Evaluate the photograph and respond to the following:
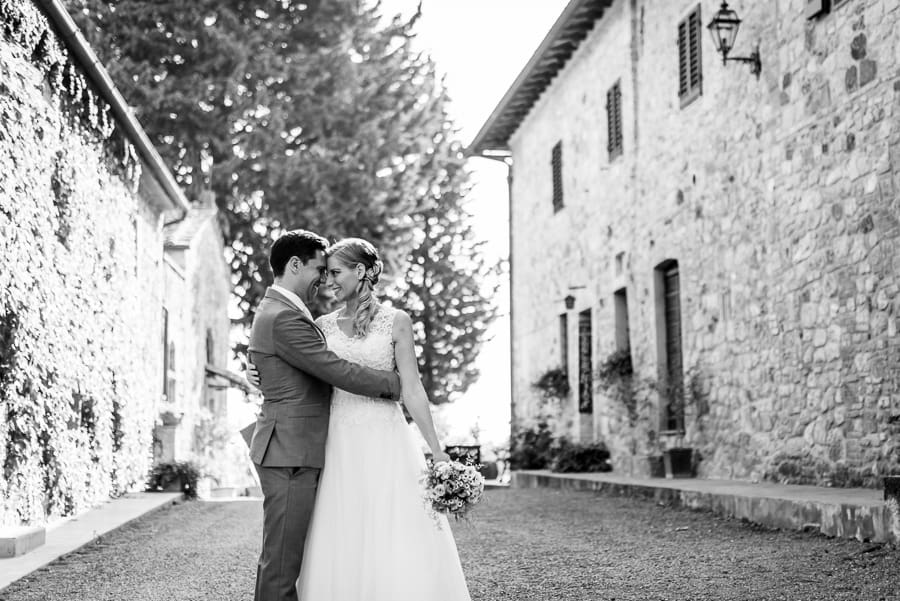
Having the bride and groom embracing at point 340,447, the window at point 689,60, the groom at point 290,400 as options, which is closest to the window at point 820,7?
the window at point 689,60

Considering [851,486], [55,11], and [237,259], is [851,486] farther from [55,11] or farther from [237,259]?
[237,259]

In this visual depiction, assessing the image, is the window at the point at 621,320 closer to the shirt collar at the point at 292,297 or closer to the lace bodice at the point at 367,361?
the lace bodice at the point at 367,361

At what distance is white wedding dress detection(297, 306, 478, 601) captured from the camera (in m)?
4.36

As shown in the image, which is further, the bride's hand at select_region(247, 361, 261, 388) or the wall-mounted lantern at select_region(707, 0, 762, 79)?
the wall-mounted lantern at select_region(707, 0, 762, 79)

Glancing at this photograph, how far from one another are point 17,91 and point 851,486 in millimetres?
6803

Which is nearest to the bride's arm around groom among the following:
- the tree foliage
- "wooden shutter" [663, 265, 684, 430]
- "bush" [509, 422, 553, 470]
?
"wooden shutter" [663, 265, 684, 430]

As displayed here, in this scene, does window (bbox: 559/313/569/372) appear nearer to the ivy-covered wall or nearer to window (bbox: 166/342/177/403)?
window (bbox: 166/342/177/403)

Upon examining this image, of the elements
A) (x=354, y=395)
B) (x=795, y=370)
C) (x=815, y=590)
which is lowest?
(x=815, y=590)

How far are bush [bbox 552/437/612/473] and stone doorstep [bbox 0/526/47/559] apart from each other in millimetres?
9501

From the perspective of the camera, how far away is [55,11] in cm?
927

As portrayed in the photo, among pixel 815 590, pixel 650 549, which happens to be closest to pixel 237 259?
pixel 650 549

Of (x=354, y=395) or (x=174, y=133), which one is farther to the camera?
(x=174, y=133)

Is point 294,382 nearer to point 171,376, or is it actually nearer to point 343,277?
point 343,277

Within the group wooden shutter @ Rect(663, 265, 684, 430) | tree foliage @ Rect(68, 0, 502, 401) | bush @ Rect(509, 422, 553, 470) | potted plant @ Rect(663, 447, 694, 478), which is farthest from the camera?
tree foliage @ Rect(68, 0, 502, 401)
